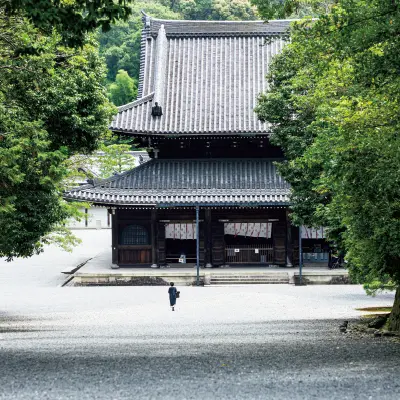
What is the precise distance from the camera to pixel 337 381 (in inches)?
433

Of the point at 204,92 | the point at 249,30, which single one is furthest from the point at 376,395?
the point at 249,30

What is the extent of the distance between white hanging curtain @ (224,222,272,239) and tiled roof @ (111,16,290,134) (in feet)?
15.7

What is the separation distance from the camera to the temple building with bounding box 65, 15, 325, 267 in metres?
38.5

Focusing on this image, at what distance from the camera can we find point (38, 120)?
60.0 feet

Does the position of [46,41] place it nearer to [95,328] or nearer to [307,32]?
[307,32]

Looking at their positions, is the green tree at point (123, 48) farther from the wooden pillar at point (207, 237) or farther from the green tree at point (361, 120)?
the green tree at point (361, 120)

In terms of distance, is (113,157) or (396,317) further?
(113,157)

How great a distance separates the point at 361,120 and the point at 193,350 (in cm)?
543

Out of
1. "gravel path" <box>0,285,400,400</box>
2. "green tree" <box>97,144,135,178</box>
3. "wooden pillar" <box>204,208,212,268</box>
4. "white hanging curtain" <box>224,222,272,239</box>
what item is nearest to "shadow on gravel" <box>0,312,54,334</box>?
"gravel path" <box>0,285,400,400</box>

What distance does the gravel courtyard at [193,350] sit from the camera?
1056cm

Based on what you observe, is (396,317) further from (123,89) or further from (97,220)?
(123,89)

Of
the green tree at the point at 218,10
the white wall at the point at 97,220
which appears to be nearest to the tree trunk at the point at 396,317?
the white wall at the point at 97,220

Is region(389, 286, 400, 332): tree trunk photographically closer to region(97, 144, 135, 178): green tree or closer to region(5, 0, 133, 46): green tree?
region(5, 0, 133, 46): green tree

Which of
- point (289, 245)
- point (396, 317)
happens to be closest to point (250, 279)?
point (289, 245)
